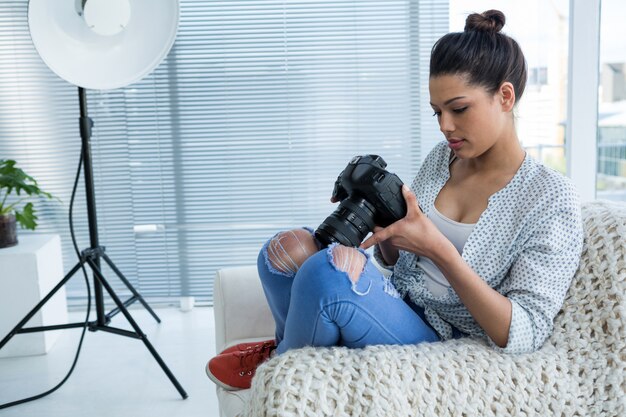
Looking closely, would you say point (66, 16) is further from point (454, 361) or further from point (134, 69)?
point (454, 361)

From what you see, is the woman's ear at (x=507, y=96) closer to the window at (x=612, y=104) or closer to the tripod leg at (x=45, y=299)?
the tripod leg at (x=45, y=299)

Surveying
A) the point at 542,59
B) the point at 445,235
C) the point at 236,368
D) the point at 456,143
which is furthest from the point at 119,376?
the point at 542,59

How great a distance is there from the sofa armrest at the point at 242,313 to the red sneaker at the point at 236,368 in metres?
0.21

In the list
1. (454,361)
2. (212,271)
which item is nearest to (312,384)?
(454,361)

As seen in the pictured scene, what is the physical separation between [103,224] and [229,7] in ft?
3.61

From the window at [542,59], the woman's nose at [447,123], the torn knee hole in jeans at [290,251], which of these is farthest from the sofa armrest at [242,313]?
the window at [542,59]

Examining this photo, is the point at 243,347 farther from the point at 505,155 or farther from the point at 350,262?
the point at 505,155

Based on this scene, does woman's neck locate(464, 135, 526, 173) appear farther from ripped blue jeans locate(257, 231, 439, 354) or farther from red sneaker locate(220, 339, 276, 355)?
red sneaker locate(220, 339, 276, 355)

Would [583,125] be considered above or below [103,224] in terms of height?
above

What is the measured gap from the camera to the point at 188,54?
2822 millimetres

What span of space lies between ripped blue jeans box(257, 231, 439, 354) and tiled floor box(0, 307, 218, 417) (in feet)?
3.04

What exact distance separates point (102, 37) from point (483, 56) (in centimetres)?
115

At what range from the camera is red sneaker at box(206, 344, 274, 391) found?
4.65 ft

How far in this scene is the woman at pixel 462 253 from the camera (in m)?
1.16
